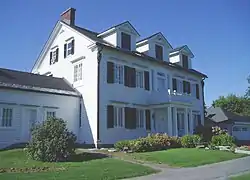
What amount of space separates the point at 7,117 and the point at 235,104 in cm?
5806

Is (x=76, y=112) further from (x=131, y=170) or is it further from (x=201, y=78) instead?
(x=201, y=78)

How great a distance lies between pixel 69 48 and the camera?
27047 mm

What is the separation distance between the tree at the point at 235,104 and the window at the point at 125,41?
46.9 meters

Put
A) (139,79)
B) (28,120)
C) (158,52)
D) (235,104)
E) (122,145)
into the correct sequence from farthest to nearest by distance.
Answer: (235,104)
(158,52)
(139,79)
(28,120)
(122,145)

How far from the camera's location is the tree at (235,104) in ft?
215

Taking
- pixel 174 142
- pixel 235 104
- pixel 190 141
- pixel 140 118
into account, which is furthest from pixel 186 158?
pixel 235 104

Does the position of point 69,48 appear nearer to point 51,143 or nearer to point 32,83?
point 32,83

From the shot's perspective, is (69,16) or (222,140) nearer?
(222,140)

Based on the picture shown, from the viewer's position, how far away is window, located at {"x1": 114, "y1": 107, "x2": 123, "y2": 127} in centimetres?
2389

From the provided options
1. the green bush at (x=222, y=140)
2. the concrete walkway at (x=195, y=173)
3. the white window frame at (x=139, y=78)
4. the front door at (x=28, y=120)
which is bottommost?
the concrete walkway at (x=195, y=173)

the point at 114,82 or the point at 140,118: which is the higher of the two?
the point at 114,82

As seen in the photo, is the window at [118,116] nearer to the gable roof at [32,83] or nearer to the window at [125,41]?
the gable roof at [32,83]

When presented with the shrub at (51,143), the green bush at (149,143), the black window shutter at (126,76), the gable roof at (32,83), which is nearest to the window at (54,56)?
the gable roof at (32,83)

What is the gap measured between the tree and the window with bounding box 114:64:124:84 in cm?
4860
